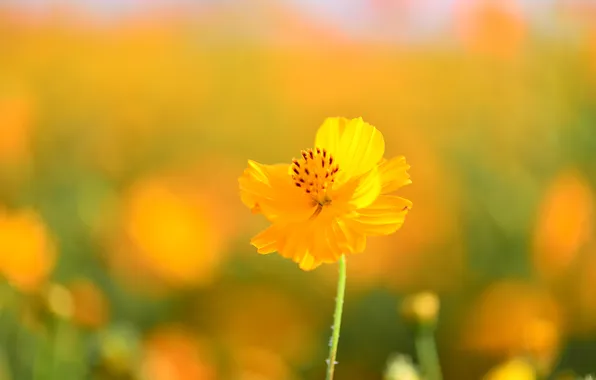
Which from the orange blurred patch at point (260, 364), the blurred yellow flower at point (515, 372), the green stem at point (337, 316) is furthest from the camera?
the orange blurred patch at point (260, 364)

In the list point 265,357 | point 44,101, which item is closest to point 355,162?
point 265,357

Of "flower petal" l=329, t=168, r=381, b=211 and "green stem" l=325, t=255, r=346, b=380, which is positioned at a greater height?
"flower petal" l=329, t=168, r=381, b=211

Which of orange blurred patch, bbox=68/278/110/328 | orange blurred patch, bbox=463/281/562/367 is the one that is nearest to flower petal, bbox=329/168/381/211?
orange blurred patch, bbox=68/278/110/328

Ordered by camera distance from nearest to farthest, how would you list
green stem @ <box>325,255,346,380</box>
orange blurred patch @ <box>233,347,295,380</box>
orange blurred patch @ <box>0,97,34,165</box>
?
green stem @ <box>325,255,346,380</box> < orange blurred patch @ <box>233,347,295,380</box> < orange blurred patch @ <box>0,97,34,165</box>

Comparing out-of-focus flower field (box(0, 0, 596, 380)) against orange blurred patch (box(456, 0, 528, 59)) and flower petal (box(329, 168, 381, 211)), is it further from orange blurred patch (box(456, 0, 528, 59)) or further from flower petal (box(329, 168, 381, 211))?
flower petal (box(329, 168, 381, 211))

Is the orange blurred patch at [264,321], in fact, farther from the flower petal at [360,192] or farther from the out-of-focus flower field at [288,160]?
the flower petal at [360,192]

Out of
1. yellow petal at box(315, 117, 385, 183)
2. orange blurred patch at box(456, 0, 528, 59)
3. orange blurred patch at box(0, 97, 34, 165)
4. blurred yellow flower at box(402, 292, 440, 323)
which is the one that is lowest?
blurred yellow flower at box(402, 292, 440, 323)

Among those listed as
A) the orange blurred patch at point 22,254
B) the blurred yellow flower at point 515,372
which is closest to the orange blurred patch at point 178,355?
the orange blurred patch at point 22,254
